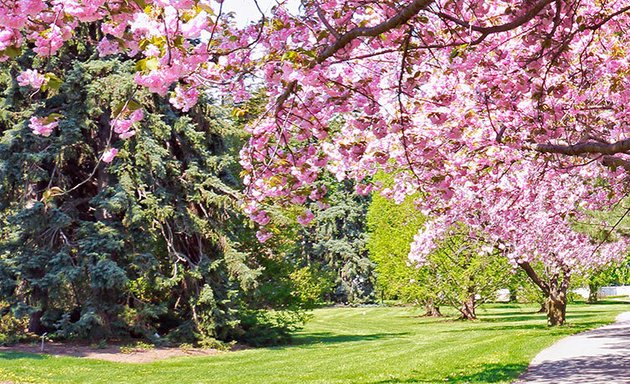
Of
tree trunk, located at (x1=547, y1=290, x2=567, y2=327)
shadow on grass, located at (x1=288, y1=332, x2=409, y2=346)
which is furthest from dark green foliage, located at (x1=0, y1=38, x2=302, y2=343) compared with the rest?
tree trunk, located at (x1=547, y1=290, x2=567, y2=327)

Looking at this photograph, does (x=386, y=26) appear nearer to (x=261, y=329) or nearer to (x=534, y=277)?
(x=261, y=329)

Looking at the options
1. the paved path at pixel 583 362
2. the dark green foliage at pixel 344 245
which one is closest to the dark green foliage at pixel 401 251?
the dark green foliage at pixel 344 245

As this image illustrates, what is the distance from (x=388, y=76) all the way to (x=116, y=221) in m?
14.9

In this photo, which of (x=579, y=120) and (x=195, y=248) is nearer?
(x=579, y=120)

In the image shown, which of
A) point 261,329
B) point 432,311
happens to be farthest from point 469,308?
point 261,329

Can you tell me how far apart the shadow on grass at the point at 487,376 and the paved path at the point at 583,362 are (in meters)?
0.18

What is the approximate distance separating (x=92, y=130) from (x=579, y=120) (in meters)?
15.2

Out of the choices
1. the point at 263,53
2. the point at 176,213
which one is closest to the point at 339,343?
the point at 176,213

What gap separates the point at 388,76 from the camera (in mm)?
6910

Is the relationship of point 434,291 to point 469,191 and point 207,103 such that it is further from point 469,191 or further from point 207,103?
point 469,191

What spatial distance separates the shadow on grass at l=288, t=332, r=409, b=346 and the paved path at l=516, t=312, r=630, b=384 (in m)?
7.41

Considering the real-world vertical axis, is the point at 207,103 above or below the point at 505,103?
above

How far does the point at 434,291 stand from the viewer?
2875cm

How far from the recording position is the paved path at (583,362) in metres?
10.3
